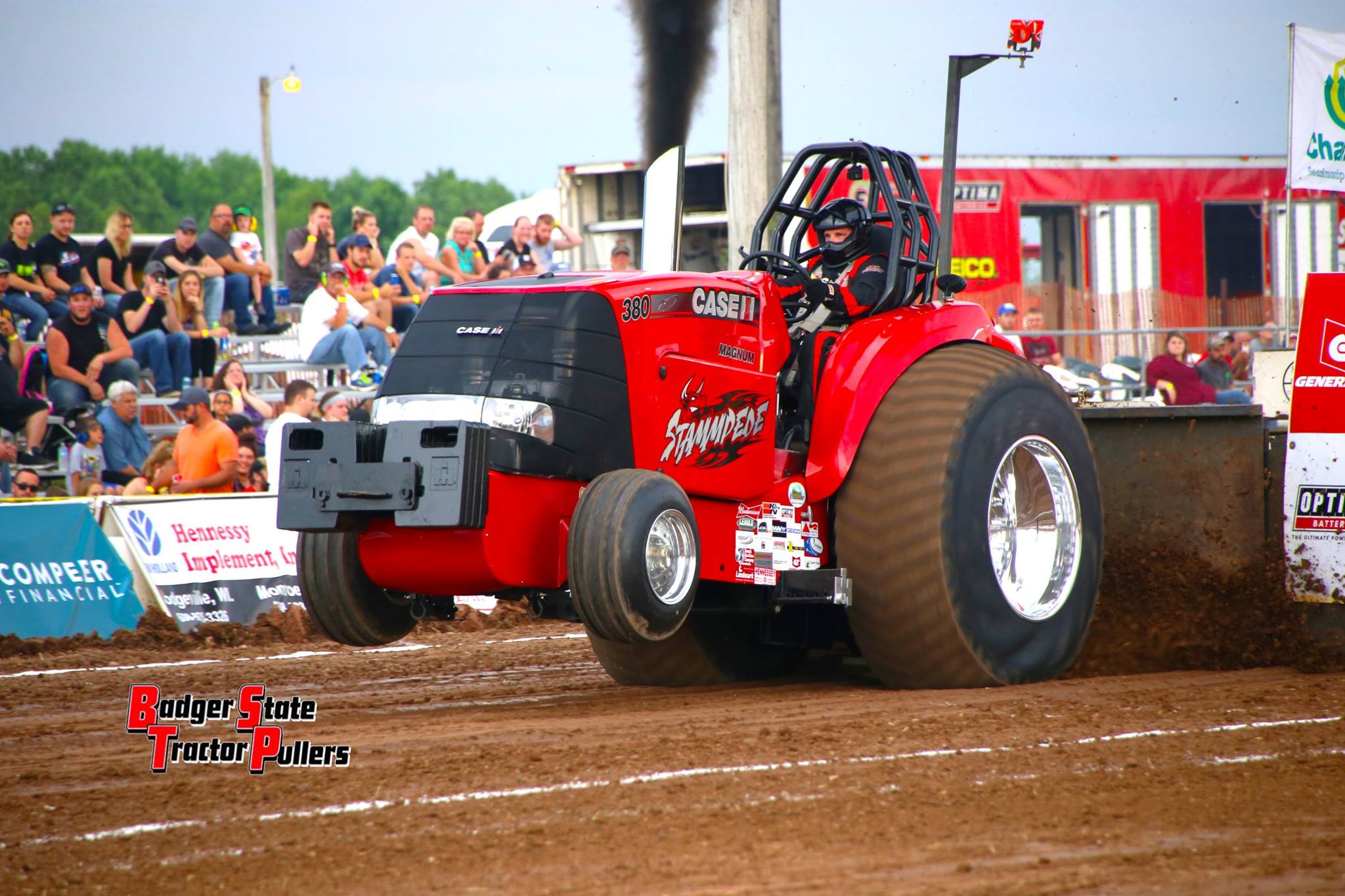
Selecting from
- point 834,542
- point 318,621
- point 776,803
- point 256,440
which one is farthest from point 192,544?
point 776,803

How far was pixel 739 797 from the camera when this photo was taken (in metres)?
4.52

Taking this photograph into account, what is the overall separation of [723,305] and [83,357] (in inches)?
347

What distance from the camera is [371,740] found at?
5.63 m

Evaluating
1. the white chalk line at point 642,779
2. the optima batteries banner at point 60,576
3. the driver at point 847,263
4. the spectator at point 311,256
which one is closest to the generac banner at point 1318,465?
the white chalk line at point 642,779

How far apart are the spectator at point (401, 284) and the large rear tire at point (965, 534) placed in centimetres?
969

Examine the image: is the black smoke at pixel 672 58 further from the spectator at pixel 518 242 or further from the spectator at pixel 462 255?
the spectator at pixel 462 255

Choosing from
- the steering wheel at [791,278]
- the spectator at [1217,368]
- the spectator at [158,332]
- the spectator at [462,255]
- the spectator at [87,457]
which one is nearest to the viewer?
the steering wheel at [791,278]

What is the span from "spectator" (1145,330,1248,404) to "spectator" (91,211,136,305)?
998cm

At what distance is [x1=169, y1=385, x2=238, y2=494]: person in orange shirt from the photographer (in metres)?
11.7

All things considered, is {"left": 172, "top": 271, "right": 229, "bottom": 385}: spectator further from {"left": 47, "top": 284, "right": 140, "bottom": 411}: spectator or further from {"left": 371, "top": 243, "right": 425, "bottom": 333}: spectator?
{"left": 371, "top": 243, "right": 425, "bottom": 333}: spectator

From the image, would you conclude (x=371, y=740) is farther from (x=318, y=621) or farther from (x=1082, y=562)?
(x=1082, y=562)

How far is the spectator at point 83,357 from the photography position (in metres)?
13.2

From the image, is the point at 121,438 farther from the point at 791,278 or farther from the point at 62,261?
the point at 791,278

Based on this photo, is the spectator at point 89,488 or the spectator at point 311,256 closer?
the spectator at point 89,488
